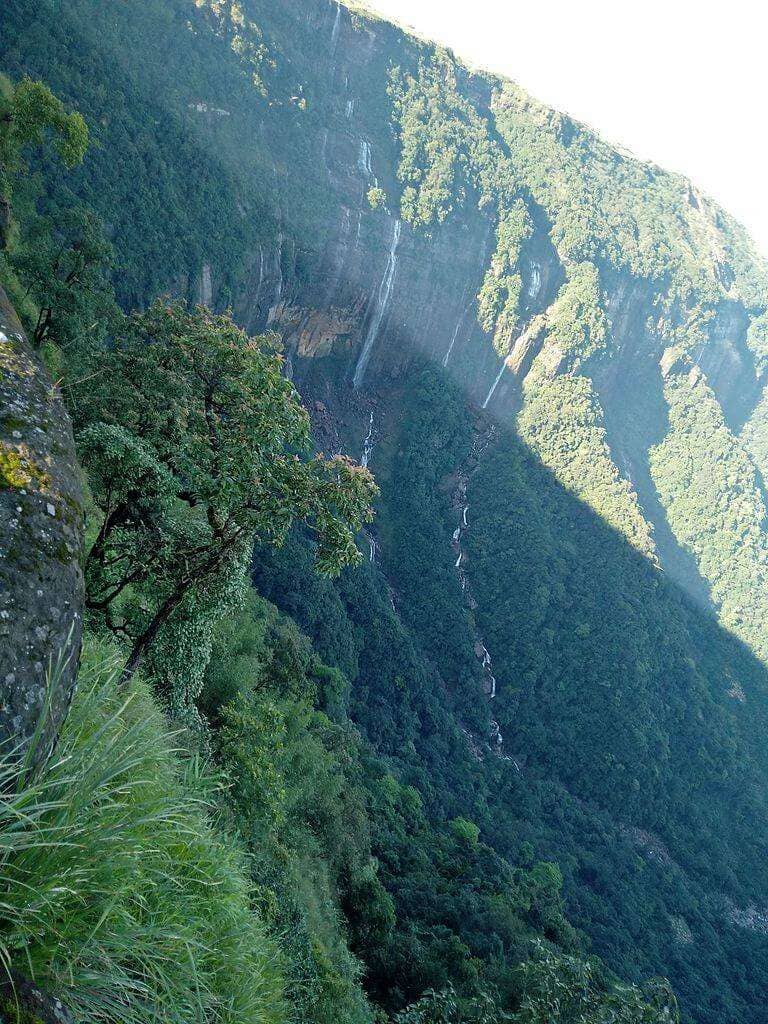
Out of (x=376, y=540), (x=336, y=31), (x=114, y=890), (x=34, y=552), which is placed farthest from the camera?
(x=336, y=31)

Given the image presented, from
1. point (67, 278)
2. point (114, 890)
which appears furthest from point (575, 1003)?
point (67, 278)

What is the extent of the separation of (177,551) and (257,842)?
Result: 5.40 metres

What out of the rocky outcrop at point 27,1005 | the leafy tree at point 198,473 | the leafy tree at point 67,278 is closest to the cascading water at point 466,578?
the leafy tree at point 67,278

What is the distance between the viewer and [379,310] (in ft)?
187

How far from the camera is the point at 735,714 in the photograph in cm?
5838

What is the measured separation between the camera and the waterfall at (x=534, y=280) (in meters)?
72.1

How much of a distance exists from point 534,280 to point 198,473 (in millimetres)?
72616

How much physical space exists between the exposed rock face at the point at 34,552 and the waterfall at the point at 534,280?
74498 millimetres

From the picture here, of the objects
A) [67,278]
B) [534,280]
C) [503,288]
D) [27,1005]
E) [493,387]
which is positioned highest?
[534,280]

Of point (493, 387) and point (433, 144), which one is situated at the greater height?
→ point (433, 144)

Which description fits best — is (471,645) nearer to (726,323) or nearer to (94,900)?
(94,900)

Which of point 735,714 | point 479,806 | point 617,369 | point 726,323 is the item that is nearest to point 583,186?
point 617,369

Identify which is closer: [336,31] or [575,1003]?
[575,1003]

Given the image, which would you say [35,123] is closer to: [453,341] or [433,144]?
[453,341]
